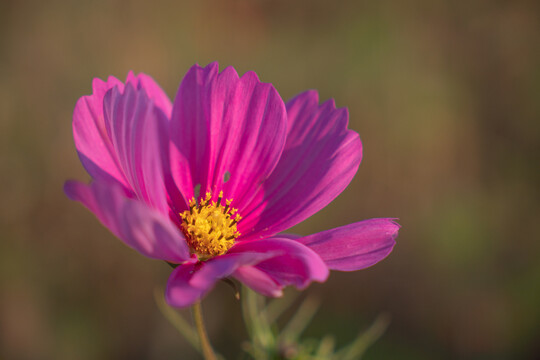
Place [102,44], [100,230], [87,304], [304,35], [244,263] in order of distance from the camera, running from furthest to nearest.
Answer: [304,35] → [102,44] → [100,230] → [87,304] → [244,263]

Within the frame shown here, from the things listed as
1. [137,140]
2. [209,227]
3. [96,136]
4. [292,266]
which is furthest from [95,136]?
[292,266]

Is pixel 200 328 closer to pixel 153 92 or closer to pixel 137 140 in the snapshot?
pixel 137 140

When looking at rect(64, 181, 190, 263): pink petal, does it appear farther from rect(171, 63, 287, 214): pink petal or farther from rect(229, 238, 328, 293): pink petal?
rect(171, 63, 287, 214): pink petal

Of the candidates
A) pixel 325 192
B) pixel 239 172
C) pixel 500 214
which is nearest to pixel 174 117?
pixel 239 172

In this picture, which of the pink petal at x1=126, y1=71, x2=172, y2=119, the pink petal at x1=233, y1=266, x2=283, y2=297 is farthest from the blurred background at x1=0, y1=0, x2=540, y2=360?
the pink petal at x1=233, y1=266, x2=283, y2=297

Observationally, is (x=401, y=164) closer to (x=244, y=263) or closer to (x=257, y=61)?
(x=257, y=61)

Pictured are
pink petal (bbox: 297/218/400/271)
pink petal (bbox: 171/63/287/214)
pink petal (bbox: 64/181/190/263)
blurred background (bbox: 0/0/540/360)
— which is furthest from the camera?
blurred background (bbox: 0/0/540/360)
